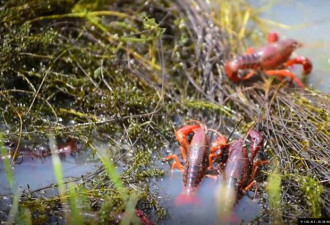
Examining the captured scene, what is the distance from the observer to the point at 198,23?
5.16 m

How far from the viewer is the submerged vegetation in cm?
345

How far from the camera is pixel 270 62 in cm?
486

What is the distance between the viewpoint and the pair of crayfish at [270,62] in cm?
469

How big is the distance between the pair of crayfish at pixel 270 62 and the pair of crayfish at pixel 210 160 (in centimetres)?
85

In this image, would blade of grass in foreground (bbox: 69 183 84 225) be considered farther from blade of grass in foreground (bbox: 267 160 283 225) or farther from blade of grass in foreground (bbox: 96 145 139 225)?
blade of grass in foreground (bbox: 267 160 283 225)

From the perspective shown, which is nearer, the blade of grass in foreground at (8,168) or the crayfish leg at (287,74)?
the blade of grass in foreground at (8,168)

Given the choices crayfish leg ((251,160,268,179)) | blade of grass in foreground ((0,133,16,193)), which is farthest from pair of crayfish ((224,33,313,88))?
blade of grass in foreground ((0,133,16,193))

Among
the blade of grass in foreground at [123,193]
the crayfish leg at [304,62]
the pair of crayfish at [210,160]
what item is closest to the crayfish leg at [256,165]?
the pair of crayfish at [210,160]

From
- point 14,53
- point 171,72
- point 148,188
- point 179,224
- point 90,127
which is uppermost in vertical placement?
point 14,53

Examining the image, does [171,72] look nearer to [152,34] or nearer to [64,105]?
[152,34]

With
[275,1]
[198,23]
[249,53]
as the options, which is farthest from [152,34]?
[275,1]

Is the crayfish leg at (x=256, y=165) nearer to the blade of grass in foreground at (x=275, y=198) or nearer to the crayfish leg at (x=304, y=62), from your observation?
the blade of grass in foreground at (x=275, y=198)

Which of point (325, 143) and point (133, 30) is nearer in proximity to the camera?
point (325, 143)

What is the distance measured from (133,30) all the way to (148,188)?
1935 millimetres
